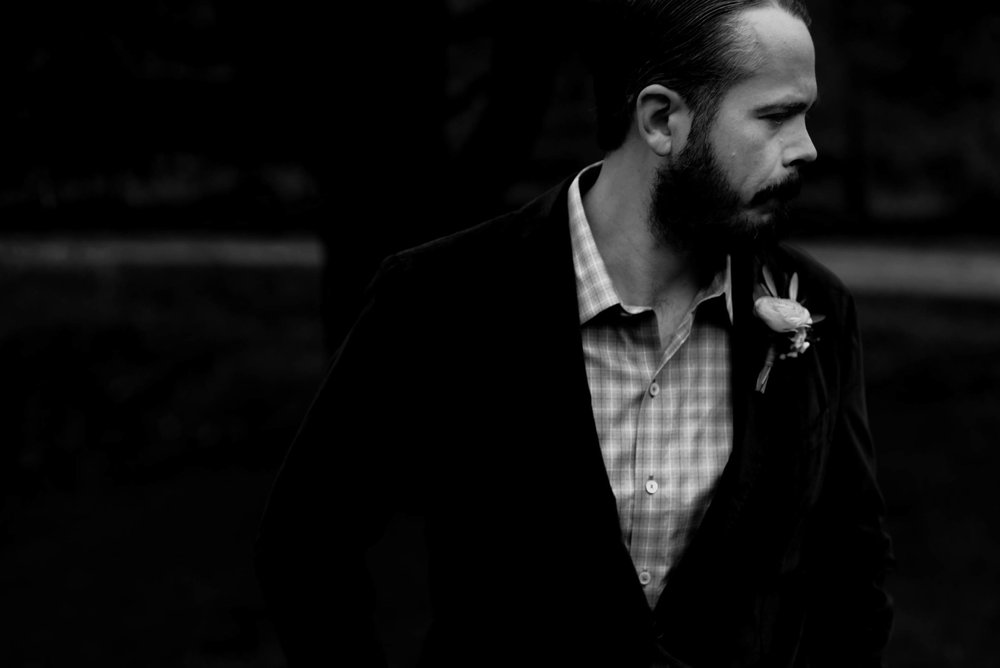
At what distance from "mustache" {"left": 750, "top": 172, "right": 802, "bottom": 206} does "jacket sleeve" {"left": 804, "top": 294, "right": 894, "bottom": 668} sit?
0.37m

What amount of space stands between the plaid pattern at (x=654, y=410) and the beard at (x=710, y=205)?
13 centimetres

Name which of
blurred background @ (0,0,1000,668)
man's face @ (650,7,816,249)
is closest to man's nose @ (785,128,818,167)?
man's face @ (650,7,816,249)

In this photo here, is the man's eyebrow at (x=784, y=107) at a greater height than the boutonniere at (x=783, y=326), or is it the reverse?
the man's eyebrow at (x=784, y=107)

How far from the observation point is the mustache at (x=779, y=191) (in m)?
1.97

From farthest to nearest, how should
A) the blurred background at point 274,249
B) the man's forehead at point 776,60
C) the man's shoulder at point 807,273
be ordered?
1. the blurred background at point 274,249
2. the man's shoulder at point 807,273
3. the man's forehead at point 776,60

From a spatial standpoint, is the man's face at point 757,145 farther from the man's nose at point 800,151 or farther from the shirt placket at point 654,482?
the shirt placket at point 654,482

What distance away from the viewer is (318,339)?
10.2m

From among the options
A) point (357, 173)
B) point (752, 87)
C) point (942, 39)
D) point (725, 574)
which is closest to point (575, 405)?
point (725, 574)

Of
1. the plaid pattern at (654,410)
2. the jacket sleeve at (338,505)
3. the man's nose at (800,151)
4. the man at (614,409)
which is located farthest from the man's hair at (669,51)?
the jacket sleeve at (338,505)

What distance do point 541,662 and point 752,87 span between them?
103 centimetres

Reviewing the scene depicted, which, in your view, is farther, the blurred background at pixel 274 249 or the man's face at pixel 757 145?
the blurred background at pixel 274 249

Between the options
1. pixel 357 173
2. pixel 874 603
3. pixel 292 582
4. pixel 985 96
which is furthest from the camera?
pixel 985 96

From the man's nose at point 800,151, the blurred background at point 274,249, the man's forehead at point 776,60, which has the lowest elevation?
the blurred background at point 274,249

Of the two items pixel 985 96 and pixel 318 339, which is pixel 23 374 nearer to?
pixel 318 339
